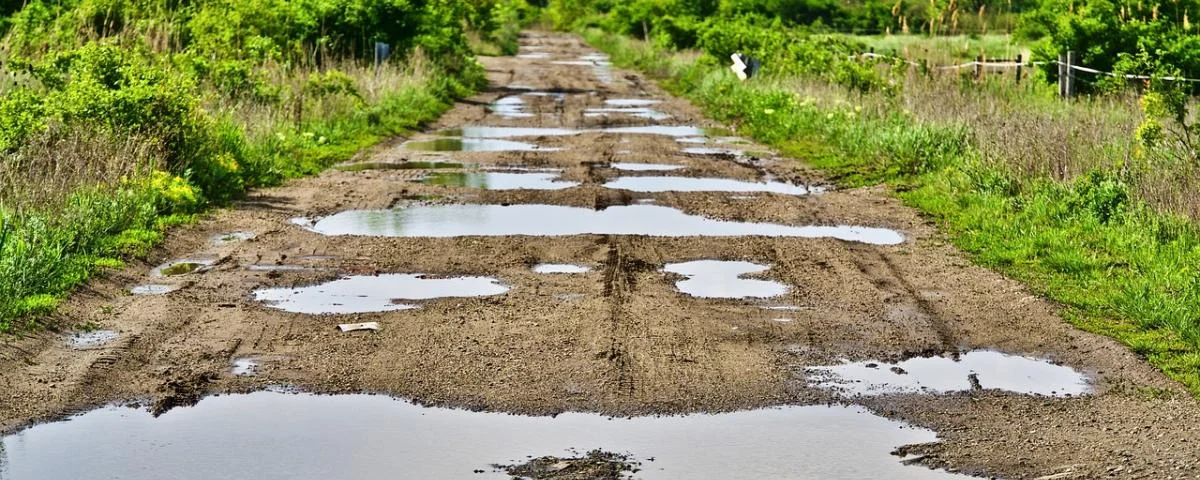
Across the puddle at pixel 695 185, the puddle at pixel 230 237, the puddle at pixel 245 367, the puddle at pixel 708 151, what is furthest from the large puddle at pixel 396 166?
the puddle at pixel 245 367

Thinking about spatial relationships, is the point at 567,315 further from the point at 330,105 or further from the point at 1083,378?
the point at 330,105

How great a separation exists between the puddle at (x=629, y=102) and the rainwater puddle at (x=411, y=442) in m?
24.5

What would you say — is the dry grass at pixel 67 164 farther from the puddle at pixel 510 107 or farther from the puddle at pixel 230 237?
the puddle at pixel 510 107

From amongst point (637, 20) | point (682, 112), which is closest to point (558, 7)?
point (637, 20)

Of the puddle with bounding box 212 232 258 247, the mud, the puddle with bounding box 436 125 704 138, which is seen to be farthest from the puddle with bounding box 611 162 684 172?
the mud

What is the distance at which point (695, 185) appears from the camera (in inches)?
682

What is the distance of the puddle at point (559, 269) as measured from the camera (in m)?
11.3

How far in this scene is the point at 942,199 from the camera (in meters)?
15.3

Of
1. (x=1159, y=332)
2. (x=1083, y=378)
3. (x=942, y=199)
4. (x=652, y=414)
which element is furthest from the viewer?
(x=942, y=199)

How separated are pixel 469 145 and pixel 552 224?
28.5 ft

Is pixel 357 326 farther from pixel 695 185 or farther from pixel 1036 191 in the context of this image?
pixel 695 185

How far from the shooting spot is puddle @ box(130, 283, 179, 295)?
34.3 ft

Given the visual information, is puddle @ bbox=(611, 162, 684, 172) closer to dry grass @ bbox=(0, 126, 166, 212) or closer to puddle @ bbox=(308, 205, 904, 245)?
puddle @ bbox=(308, 205, 904, 245)

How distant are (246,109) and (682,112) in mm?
11500
